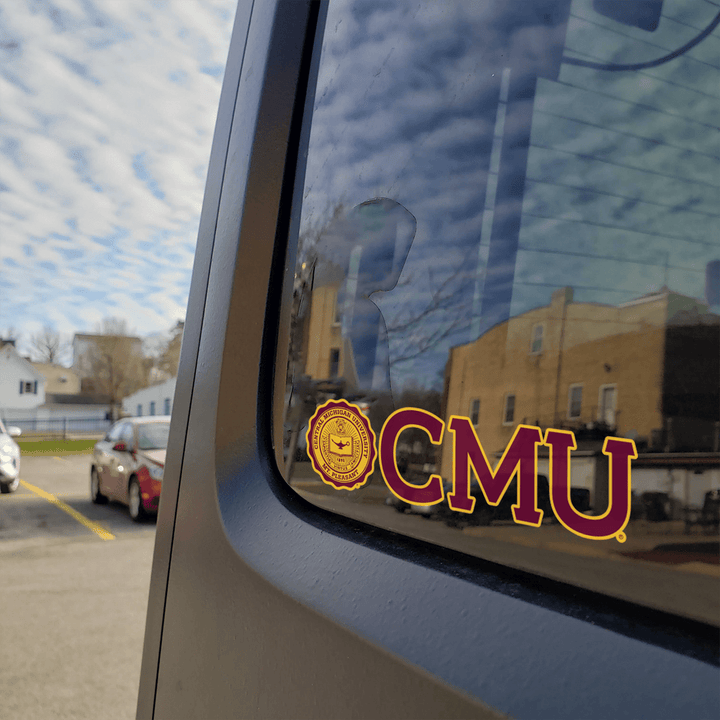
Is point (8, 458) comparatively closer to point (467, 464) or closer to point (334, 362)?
point (334, 362)

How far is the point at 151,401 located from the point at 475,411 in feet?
159

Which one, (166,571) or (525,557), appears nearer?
(525,557)

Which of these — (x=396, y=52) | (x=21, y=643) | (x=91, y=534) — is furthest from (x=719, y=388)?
(x=91, y=534)

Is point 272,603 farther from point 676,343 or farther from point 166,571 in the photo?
point 676,343

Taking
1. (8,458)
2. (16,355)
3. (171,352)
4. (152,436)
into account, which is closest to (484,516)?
(152,436)

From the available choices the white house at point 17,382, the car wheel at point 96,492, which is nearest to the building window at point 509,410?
the car wheel at point 96,492

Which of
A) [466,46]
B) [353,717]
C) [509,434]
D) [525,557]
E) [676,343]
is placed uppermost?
[466,46]

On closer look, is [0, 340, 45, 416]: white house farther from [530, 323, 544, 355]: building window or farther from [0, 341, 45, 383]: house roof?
[530, 323, 544, 355]: building window

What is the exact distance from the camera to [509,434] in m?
0.80

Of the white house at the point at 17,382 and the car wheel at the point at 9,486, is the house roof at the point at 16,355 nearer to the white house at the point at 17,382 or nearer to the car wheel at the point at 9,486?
the white house at the point at 17,382

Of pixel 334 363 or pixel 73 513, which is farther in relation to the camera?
pixel 73 513

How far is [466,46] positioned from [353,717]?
91cm

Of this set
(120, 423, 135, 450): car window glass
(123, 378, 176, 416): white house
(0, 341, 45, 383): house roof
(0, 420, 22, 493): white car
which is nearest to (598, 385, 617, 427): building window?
(120, 423, 135, 450): car window glass

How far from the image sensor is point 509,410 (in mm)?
809
